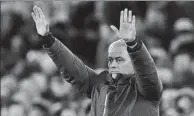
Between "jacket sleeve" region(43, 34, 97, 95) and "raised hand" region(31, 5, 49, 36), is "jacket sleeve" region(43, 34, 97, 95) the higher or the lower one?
the lower one

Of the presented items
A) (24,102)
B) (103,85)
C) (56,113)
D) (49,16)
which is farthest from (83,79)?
(49,16)

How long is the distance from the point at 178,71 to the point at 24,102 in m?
1.70

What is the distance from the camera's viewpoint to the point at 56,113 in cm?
609

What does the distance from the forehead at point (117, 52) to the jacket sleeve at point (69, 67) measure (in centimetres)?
24

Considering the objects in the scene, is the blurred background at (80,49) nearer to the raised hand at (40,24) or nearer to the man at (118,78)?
the man at (118,78)

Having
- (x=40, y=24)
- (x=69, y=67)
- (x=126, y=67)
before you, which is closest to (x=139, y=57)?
(x=126, y=67)

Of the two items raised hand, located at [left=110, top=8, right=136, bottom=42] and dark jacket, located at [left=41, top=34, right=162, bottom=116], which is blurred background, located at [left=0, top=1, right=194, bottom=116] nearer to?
dark jacket, located at [left=41, top=34, right=162, bottom=116]

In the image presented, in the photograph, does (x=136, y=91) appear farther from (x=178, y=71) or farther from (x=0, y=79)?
(x=0, y=79)

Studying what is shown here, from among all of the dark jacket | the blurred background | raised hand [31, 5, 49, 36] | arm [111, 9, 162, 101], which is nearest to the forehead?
the dark jacket

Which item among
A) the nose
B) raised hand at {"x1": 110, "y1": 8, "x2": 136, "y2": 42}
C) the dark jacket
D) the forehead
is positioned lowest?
the dark jacket

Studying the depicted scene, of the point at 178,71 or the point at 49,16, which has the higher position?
the point at 49,16

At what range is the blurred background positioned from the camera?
625 centimetres

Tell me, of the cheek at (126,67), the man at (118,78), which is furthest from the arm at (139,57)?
the cheek at (126,67)

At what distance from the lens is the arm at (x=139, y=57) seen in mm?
3629
